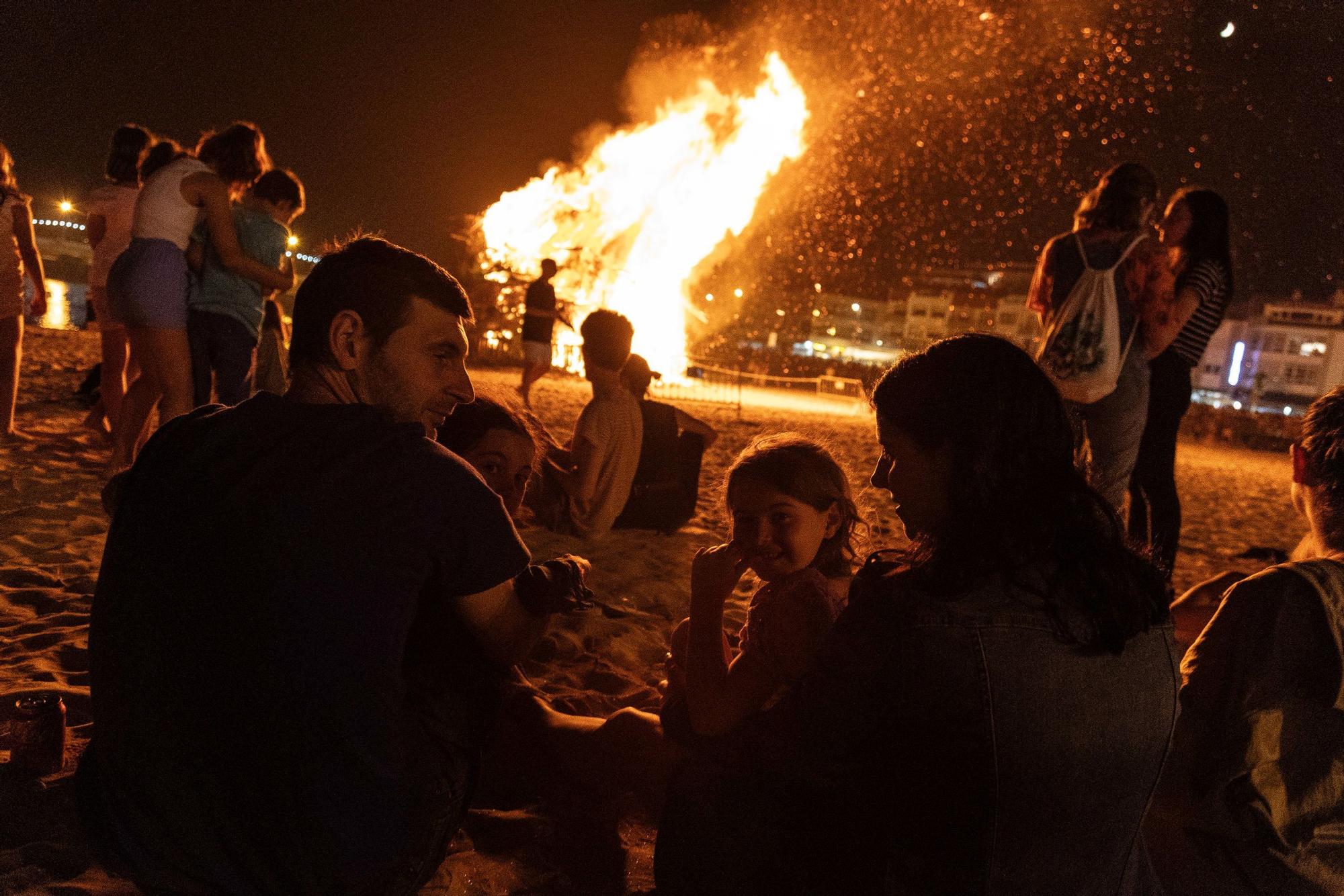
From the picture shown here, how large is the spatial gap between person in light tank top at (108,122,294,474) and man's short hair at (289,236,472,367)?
3.58 m

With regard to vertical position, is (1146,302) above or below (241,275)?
above

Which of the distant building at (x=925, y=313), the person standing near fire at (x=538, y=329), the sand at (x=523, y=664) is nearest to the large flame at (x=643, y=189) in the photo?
the person standing near fire at (x=538, y=329)

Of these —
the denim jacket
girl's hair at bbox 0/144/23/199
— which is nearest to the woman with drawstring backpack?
the denim jacket

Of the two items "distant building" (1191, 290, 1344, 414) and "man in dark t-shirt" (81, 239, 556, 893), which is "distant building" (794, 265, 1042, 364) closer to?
"distant building" (1191, 290, 1344, 414)

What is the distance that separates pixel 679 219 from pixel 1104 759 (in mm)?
23013

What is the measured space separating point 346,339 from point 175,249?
12.5 feet

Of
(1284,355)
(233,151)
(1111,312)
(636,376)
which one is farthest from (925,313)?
(233,151)

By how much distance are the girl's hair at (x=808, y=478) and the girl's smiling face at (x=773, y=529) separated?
0.07 ft

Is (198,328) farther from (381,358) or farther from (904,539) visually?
A: (904,539)

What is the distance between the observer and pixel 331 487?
4.56 feet

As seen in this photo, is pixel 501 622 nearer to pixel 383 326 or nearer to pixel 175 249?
pixel 383 326

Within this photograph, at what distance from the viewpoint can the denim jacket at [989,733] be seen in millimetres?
1264

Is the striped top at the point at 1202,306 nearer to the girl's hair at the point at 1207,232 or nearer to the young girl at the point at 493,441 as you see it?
the girl's hair at the point at 1207,232

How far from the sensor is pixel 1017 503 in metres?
1.41
